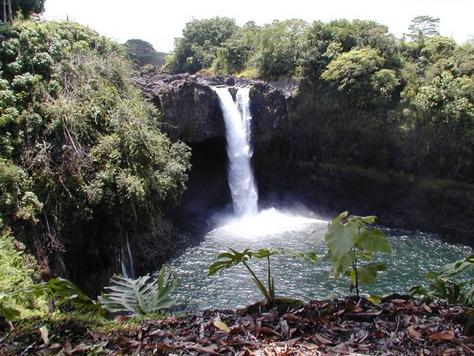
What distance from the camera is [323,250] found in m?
15.9

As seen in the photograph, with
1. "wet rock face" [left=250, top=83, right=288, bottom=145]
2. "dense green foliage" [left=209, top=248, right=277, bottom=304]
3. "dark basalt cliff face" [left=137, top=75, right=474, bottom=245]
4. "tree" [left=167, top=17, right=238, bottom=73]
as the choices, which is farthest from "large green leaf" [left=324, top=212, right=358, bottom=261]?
"tree" [left=167, top=17, right=238, bottom=73]

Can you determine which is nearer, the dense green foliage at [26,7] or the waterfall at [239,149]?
the dense green foliage at [26,7]

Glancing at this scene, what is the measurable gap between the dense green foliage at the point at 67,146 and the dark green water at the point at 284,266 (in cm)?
266

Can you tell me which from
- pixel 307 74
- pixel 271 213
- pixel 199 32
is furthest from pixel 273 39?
pixel 199 32

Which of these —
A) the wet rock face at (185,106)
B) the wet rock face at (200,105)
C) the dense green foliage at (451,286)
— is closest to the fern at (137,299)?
the dense green foliage at (451,286)

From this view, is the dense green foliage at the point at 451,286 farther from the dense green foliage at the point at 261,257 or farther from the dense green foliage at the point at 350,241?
the dense green foliage at the point at 261,257

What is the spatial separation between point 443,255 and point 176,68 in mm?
28610

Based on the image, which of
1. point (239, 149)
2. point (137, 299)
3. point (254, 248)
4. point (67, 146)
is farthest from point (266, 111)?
point (137, 299)

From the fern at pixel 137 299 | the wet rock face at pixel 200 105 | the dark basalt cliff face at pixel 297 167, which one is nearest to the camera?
the fern at pixel 137 299

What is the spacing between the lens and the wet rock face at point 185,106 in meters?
18.0

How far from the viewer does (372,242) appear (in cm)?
299

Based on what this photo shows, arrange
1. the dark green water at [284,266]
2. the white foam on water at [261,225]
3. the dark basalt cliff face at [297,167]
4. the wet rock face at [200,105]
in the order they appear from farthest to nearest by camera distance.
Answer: the dark basalt cliff face at [297,167], the wet rock face at [200,105], the white foam on water at [261,225], the dark green water at [284,266]

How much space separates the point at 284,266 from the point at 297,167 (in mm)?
9947

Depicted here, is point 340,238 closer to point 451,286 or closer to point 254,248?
point 451,286
